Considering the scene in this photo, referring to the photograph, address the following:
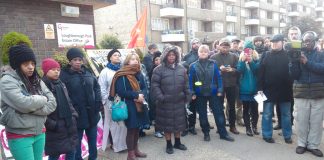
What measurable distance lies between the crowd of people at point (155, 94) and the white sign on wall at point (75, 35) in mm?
2083

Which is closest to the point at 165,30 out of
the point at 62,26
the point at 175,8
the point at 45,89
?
the point at 175,8

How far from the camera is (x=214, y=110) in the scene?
230 inches

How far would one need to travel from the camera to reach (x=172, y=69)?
507 centimetres

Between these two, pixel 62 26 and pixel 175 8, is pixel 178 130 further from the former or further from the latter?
pixel 175 8

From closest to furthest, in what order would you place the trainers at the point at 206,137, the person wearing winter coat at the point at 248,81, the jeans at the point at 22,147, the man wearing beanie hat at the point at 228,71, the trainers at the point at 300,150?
the jeans at the point at 22,147 → the trainers at the point at 300,150 → the trainers at the point at 206,137 → the person wearing winter coat at the point at 248,81 → the man wearing beanie hat at the point at 228,71

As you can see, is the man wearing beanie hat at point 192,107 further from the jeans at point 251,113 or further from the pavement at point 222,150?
the jeans at point 251,113

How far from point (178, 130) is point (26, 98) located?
2823 mm

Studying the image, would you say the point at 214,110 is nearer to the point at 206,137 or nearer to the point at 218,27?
the point at 206,137

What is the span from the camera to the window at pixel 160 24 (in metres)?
32.0

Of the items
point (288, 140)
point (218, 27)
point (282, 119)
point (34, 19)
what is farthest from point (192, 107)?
point (218, 27)

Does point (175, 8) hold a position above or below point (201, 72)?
above

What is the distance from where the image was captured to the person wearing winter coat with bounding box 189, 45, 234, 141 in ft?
18.5

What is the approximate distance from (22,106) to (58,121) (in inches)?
28.3

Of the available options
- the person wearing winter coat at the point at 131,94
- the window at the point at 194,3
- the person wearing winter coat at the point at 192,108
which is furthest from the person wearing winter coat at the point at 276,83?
the window at the point at 194,3
